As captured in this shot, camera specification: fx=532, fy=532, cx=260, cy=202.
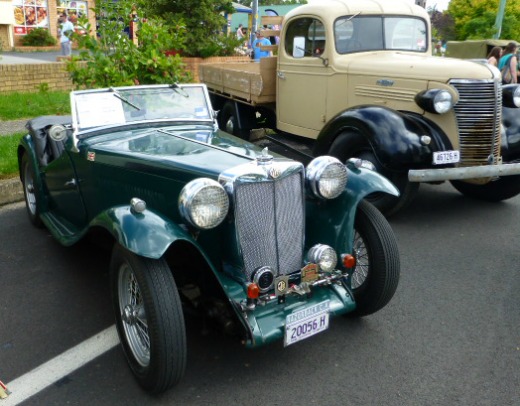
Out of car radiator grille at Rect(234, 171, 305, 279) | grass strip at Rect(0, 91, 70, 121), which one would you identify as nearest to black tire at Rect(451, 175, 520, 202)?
car radiator grille at Rect(234, 171, 305, 279)

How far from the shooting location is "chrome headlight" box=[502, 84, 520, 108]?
5.62 metres

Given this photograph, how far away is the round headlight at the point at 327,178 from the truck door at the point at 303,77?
11.5 ft

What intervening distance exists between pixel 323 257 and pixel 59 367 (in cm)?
155

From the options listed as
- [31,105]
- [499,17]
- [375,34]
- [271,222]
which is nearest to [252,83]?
[375,34]

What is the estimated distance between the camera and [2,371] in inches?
112

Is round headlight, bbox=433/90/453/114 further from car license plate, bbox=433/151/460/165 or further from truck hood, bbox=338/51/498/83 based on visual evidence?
car license plate, bbox=433/151/460/165

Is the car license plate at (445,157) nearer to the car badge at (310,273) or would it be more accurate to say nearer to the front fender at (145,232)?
the car badge at (310,273)

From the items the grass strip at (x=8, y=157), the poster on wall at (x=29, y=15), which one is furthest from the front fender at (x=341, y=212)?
the poster on wall at (x=29, y=15)

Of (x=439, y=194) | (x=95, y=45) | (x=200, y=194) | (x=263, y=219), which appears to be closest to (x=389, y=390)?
(x=263, y=219)

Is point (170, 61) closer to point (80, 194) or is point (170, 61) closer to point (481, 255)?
point (80, 194)

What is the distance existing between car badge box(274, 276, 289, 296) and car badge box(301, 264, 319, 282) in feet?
0.38

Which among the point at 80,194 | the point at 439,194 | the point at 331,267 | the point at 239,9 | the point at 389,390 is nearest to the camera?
the point at 389,390

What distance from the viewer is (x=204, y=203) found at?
2.57m

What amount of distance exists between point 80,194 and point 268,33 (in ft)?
14.6
